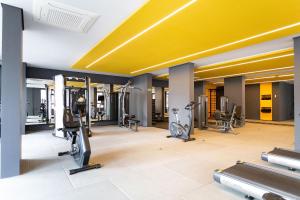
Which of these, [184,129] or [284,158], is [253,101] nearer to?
[184,129]

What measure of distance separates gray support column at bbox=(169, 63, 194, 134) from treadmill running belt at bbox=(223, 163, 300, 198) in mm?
4217

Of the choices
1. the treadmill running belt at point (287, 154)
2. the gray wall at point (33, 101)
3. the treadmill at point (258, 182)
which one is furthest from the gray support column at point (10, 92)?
the gray wall at point (33, 101)

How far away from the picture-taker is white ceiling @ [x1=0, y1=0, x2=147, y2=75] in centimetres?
285

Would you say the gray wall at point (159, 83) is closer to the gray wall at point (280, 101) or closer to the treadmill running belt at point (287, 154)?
the gray wall at point (280, 101)

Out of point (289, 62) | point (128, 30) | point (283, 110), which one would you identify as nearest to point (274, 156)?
point (128, 30)

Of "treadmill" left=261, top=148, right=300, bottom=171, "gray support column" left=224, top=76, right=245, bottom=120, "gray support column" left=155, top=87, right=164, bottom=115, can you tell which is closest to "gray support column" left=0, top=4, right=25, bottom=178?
"treadmill" left=261, top=148, right=300, bottom=171

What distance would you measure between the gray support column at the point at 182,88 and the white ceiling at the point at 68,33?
12.3 ft

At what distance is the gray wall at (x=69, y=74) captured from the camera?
26.0 feet

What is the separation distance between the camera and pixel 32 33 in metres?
4.12

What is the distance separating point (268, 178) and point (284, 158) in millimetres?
1384

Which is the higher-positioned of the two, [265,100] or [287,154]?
[265,100]

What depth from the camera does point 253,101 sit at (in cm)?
1295

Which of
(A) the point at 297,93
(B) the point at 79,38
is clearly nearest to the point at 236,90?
(A) the point at 297,93

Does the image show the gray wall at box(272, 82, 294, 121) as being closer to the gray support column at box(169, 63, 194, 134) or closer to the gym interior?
the gym interior
